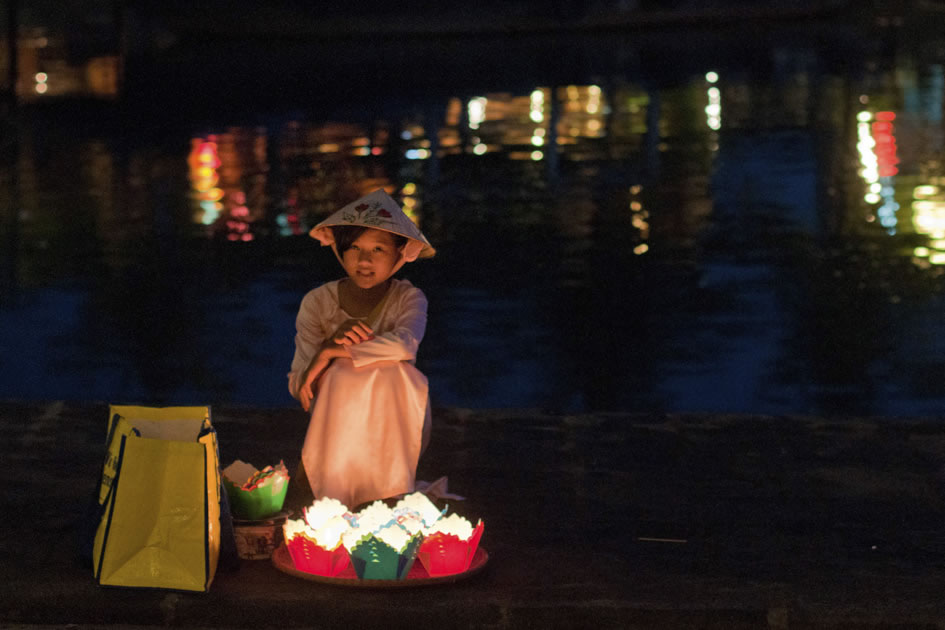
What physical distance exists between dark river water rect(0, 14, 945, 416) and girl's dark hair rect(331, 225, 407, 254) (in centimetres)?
267

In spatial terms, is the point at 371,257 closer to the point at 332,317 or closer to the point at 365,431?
the point at 332,317

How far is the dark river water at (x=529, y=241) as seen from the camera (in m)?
9.30

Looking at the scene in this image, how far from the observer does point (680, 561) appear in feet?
17.6

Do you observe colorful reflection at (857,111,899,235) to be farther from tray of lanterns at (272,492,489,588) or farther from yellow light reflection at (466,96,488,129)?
tray of lanterns at (272,492,489,588)

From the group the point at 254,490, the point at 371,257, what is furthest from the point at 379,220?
the point at 254,490

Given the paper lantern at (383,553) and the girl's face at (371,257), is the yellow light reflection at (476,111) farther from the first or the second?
the paper lantern at (383,553)

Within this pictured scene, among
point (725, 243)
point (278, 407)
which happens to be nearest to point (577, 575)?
point (278, 407)

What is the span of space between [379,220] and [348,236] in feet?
0.73

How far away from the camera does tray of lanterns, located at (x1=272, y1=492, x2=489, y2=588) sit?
4.96 metres

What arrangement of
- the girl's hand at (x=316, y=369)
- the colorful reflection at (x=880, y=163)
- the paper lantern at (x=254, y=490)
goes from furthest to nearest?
1. the colorful reflection at (x=880, y=163)
2. the girl's hand at (x=316, y=369)
3. the paper lantern at (x=254, y=490)

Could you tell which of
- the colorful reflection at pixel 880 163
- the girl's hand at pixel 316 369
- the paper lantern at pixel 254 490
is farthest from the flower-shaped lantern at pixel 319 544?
the colorful reflection at pixel 880 163

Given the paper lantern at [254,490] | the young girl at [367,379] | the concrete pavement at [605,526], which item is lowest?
the concrete pavement at [605,526]

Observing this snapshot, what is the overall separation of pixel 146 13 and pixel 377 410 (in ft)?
89.9

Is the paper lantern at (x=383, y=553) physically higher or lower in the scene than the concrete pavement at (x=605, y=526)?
higher
